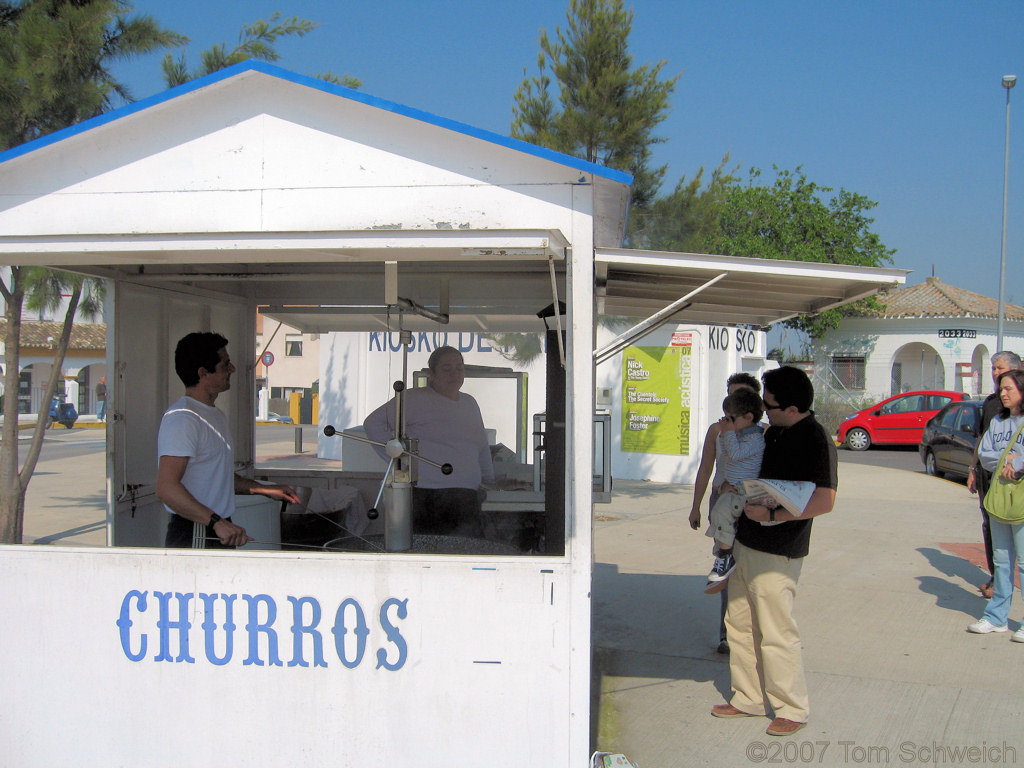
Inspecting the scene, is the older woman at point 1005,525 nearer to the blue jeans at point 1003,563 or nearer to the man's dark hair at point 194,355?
the blue jeans at point 1003,563

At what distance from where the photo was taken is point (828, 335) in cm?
2945

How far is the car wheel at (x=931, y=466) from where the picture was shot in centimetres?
1476

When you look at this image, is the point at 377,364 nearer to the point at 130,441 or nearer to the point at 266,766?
the point at 130,441

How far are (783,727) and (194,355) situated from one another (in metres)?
3.16

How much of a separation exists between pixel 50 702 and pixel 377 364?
7919 mm

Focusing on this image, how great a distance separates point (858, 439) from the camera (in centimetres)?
2103

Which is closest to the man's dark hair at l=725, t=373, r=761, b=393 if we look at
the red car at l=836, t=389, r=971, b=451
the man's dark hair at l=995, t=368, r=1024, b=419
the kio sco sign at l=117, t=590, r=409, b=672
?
the man's dark hair at l=995, t=368, r=1024, b=419

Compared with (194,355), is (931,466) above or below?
below

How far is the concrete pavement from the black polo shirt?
0.91 metres

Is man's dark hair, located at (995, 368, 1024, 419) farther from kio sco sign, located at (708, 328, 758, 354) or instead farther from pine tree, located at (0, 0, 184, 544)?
kio sco sign, located at (708, 328, 758, 354)

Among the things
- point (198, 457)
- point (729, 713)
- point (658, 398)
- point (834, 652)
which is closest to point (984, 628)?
point (834, 652)

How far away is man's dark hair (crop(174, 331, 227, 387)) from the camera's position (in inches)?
144

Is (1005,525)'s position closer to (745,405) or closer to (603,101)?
(745,405)

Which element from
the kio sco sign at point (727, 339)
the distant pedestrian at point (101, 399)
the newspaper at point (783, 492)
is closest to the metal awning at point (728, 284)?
the newspaper at point (783, 492)
